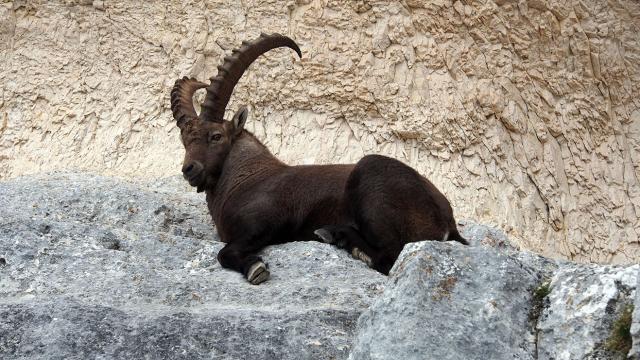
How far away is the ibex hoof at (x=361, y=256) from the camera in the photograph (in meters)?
7.85

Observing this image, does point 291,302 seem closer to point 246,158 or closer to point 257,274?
point 257,274

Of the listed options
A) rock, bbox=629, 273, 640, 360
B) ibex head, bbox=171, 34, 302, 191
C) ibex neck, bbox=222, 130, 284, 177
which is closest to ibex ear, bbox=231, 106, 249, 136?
ibex head, bbox=171, 34, 302, 191

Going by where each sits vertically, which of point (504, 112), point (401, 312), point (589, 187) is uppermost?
point (401, 312)

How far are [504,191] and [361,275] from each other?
267 inches

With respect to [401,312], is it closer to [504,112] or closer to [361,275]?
[361,275]

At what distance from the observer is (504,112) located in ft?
45.8

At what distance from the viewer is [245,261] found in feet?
25.4

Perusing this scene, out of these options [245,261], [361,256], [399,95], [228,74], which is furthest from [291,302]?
[399,95]

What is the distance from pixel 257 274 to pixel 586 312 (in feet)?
11.0

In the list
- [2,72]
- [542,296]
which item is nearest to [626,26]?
[2,72]

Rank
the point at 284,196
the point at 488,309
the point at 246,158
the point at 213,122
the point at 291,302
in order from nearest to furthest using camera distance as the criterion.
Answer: the point at 488,309 → the point at 291,302 → the point at 284,196 → the point at 246,158 → the point at 213,122

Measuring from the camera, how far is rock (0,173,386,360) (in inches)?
225

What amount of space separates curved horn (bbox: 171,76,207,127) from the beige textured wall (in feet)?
8.79

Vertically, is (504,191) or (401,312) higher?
(401,312)
